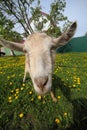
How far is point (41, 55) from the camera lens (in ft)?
13.0

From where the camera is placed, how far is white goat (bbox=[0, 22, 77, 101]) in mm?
3680

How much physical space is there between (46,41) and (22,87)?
9.71 ft

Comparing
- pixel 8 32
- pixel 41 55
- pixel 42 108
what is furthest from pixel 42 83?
pixel 8 32

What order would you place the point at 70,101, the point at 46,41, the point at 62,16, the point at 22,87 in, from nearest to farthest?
the point at 46,41
the point at 70,101
the point at 22,87
the point at 62,16

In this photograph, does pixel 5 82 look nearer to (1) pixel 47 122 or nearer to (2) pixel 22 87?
(2) pixel 22 87

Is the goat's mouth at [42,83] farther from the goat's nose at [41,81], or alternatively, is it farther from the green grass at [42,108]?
the green grass at [42,108]

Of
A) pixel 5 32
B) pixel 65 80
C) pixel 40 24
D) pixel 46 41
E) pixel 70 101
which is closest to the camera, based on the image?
pixel 46 41

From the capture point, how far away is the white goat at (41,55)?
368 cm

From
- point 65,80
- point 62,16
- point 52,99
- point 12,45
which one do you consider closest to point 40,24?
point 62,16

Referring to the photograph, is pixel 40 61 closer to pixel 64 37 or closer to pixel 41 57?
pixel 41 57

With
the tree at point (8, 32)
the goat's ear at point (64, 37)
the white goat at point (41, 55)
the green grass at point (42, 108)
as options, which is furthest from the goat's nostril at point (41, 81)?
the tree at point (8, 32)

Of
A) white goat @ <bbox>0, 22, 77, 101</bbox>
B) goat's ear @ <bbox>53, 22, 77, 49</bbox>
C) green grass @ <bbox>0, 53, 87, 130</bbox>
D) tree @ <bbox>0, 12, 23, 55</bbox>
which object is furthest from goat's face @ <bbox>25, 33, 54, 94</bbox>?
tree @ <bbox>0, 12, 23, 55</bbox>

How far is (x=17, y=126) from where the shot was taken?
17.5 ft

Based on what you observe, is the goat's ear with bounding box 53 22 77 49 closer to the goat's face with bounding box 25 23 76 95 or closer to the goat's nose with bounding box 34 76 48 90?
the goat's face with bounding box 25 23 76 95
